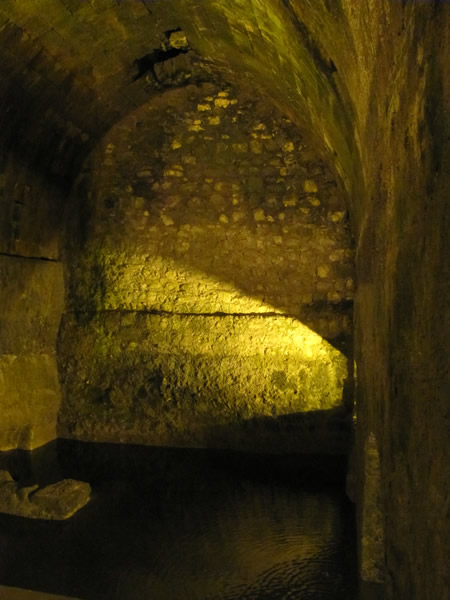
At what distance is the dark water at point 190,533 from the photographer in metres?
3.07

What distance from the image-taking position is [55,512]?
403 centimetres

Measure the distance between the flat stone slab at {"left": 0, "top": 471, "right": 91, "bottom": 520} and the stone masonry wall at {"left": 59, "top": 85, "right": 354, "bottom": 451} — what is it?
5.96ft

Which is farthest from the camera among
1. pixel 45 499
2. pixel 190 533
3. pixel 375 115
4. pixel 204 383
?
pixel 204 383

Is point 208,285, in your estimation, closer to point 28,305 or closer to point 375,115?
point 28,305

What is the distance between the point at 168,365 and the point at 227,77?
325 cm

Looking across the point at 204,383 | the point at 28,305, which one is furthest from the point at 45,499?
the point at 28,305

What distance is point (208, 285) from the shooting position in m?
6.00

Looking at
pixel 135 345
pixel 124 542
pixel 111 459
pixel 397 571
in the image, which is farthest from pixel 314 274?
pixel 397 571

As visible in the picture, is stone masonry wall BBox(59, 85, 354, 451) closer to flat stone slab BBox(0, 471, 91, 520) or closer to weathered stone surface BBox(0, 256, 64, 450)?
weathered stone surface BBox(0, 256, 64, 450)

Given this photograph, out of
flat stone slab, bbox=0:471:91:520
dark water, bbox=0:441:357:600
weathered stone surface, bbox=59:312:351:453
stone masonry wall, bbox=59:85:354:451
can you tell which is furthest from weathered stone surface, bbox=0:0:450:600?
flat stone slab, bbox=0:471:91:520

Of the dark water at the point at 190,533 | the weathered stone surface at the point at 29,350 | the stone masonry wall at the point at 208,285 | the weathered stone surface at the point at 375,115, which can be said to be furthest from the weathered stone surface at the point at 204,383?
the weathered stone surface at the point at 375,115

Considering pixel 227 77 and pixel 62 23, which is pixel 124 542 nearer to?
pixel 62 23

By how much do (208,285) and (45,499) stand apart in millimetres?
2819

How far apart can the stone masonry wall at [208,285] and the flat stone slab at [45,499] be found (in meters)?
1.82
